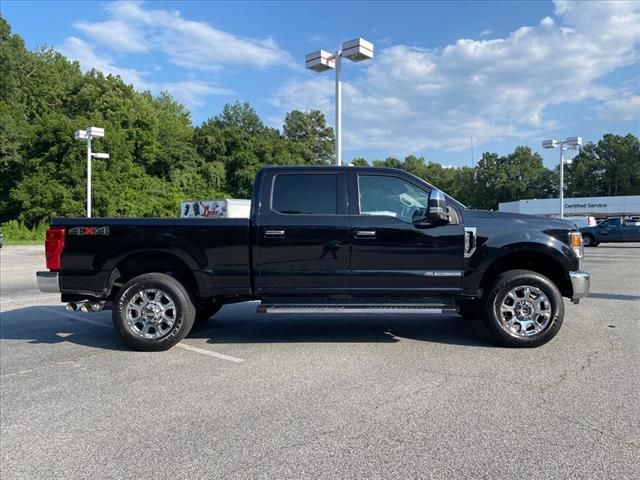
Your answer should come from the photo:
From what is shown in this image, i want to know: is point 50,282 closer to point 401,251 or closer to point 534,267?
point 401,251

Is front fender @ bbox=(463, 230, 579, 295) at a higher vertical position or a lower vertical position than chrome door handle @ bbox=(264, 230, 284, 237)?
lower

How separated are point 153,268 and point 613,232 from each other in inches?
1139

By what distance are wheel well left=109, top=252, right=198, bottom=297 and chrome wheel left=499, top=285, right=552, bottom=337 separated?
12.1ft

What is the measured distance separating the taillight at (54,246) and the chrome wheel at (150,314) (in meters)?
0.98

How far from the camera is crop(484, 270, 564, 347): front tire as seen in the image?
569 centimetres

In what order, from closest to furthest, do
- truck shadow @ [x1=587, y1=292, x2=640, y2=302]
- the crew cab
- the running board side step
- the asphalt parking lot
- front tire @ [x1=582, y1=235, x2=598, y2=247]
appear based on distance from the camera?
the asphalt parking lot < the running board side step < truck shadow @ [x1=587, y1=292, x2=640, y2=302] < the crew cab < front tire @ [x1=582, y1=235, x2=598, y2=247]

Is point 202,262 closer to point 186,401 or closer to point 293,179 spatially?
point 293,179

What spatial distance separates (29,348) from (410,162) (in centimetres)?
12720

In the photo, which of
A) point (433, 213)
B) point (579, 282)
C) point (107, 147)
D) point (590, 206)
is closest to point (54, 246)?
point (433, 213)

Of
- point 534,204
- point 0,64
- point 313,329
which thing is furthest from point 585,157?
point 313,329

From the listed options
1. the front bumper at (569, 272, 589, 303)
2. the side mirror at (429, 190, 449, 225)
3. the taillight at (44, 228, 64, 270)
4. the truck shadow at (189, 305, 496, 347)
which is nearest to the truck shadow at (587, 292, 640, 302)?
the truck shadow at (189, 305, 496, 347)

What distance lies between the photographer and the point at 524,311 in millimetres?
5754

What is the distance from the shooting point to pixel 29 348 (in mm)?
6152

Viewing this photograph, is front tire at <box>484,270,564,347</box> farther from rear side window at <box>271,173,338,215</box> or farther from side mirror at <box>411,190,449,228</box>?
rear side window at <box>271,173,338,215</box>
